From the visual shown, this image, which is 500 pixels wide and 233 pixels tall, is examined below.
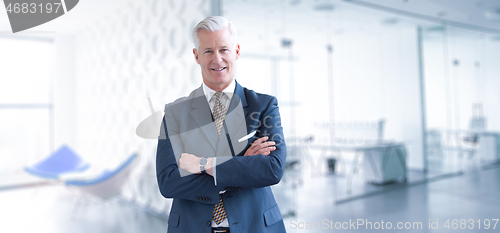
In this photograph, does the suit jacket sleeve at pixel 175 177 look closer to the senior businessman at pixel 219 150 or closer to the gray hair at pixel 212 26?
the senior businessman at pixel 219 150

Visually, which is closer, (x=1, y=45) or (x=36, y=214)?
(x=36, y=214)

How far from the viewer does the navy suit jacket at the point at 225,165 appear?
4.25 feet

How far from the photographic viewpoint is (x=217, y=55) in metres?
1.30

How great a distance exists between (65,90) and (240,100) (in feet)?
21.7

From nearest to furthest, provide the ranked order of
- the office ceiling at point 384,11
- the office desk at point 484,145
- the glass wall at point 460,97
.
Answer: the office ceiling at point 384,11 < the glass wall at point 460,97 < the office desk at point 484,145

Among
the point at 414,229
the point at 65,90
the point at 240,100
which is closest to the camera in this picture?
the point at 240,100

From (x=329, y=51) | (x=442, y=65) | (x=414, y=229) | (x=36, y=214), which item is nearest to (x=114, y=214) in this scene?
(x=36, y=214)

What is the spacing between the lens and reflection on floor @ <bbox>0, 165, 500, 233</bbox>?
12.4ft

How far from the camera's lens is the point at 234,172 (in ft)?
4.21

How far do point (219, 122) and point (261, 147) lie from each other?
201 millimetres

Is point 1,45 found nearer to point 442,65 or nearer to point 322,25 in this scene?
point 322,25

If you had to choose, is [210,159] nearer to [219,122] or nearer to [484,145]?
[219,122]

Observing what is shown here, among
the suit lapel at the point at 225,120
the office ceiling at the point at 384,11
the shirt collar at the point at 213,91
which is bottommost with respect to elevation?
the suit lapel at the point at 225,120

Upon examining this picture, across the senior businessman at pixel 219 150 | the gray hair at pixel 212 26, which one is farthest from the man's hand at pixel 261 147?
the gray hair at pixel 212 26
